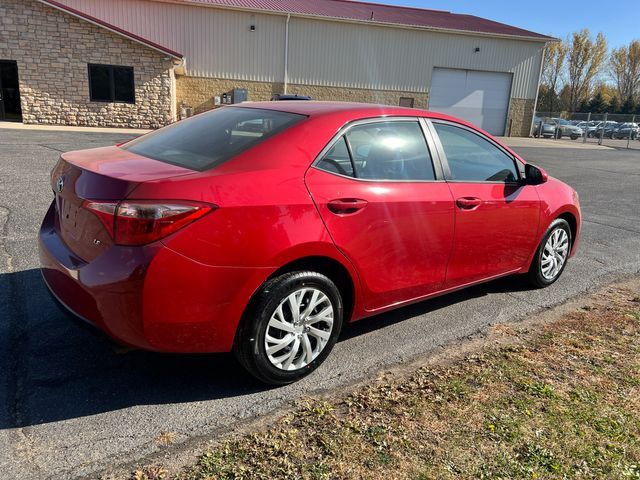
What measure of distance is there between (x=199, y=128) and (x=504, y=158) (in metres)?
2.52

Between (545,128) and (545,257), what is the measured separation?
36212 mm

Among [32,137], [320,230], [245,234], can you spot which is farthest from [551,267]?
[32,137]

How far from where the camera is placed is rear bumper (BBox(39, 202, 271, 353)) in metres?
2.48

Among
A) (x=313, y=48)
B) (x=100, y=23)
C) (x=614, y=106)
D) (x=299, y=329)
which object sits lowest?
(x=299, y=329)

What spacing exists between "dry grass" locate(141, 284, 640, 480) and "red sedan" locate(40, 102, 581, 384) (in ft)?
1.68

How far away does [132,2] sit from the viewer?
25969 mm

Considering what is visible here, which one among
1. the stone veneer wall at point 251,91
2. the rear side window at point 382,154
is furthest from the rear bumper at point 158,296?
the stone veneer wall at point 251,91

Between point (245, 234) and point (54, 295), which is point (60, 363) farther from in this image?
point (245, 234)

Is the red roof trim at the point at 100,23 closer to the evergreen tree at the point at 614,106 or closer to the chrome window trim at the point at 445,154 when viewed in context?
the chrome window trim at the point at 445,154

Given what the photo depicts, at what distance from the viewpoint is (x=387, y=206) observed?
3.27m

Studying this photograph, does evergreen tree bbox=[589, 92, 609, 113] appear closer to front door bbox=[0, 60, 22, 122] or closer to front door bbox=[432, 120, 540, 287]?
front door bbox=[0, 60, 22, 122]

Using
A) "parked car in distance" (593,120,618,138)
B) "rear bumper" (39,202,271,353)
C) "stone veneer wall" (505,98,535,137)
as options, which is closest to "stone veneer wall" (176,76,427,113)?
"stone veneer wall" (505,98,535,137)

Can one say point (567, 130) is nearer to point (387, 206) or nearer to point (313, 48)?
point (313, 48)


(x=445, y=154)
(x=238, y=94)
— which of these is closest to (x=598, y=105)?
(x=238, y=94)
